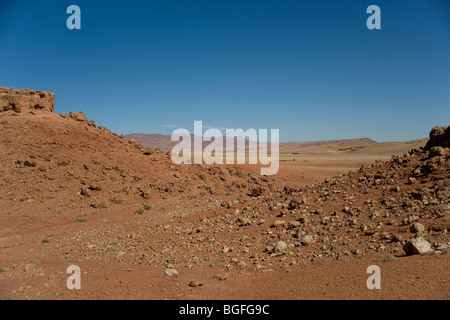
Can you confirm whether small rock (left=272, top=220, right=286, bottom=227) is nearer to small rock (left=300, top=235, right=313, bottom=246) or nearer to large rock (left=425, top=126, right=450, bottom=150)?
small rock (left=300, top=235, right=313, bottom=246)

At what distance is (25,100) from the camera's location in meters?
17.6

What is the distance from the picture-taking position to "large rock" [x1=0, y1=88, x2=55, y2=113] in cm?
1705

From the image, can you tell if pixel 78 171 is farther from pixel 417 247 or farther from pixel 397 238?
pixel 417 247

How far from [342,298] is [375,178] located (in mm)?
5168

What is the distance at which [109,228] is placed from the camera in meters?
9.68

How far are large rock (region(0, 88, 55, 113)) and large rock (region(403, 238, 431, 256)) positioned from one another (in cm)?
2034

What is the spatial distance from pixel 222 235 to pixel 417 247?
4546 millimetres

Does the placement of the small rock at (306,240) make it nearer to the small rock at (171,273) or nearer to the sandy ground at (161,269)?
the sandy ground at (161,269)

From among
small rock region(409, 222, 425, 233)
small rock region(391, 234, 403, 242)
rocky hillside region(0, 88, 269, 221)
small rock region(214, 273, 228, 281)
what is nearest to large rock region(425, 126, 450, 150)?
small rock region(409, 222, 425, 233)

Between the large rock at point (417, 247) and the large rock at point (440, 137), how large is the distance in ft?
16.7

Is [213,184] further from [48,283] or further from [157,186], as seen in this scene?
[48,283]

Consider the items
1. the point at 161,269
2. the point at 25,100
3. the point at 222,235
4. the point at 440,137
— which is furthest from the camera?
the point at 25,100

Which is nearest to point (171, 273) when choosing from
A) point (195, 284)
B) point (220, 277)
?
point (195, 284)

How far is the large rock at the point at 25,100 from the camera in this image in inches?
671
